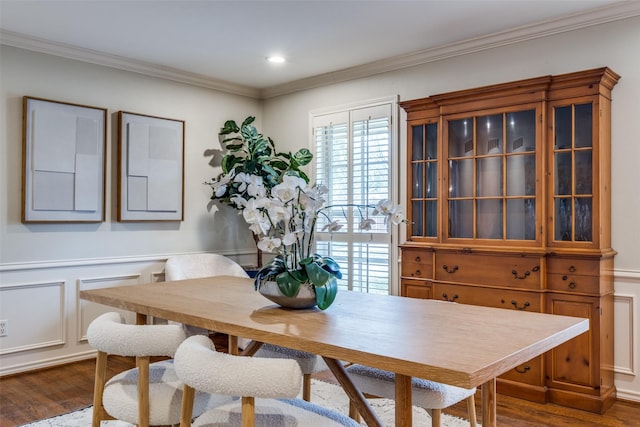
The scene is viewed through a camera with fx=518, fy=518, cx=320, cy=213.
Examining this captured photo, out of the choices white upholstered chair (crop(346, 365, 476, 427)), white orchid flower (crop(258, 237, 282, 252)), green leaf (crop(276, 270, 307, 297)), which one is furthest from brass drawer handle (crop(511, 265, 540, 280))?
white orchid flower (crop(258, 237, 282, 252))

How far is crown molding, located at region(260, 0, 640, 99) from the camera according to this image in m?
3.25

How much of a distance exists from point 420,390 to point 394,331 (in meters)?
0.47

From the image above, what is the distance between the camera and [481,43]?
3.80 meters

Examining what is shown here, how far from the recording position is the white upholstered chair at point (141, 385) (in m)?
1.80

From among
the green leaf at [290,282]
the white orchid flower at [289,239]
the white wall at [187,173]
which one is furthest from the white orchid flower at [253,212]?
the white wall at [187,173]

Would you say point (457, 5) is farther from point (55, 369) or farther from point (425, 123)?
point (55, 369)

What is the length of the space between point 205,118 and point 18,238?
1956 mm

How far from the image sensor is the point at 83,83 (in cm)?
412

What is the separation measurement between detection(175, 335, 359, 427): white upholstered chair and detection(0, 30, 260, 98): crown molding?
3171 mm

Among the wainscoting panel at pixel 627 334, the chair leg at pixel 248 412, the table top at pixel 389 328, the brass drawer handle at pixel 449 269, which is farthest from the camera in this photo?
the brass drawer handle at pixel 449 269

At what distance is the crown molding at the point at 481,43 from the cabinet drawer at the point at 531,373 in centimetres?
217

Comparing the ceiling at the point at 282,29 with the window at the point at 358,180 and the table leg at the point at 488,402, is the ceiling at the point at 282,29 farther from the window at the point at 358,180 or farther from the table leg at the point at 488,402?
the table leg at the point at 488,402

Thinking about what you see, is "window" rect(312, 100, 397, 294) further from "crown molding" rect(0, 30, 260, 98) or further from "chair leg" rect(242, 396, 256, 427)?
"chair leg" rect(242, 396, 256, 427)

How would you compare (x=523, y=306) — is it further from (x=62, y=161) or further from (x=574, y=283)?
(x=62, y=161)
